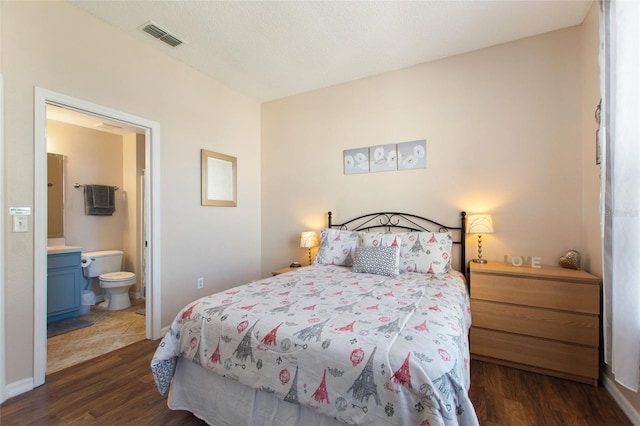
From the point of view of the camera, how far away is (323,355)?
3.83ft

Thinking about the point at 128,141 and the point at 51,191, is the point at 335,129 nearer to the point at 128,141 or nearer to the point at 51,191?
the point at 128,141

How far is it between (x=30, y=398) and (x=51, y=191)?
107 inches

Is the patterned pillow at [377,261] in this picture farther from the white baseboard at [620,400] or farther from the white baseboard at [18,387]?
the white baseboard at [18,387]

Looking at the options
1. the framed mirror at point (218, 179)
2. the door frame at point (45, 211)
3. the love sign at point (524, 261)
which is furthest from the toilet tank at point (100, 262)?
the love sign at point (524, 261)

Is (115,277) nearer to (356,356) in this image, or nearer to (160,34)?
(160,34)

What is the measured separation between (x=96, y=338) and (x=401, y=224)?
331 centimetres

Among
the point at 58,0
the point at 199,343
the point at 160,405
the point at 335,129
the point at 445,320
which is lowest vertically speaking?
the point at 160,405

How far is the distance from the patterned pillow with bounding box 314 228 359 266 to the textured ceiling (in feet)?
6.11

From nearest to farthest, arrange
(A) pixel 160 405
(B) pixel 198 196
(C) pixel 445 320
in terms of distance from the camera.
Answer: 1. (C) pixel 445 320
2. (A) pixel 160 405
3. (B) pixel 198 196

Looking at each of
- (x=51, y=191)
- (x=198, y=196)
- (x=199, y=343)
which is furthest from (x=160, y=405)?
(x=51, y=191)

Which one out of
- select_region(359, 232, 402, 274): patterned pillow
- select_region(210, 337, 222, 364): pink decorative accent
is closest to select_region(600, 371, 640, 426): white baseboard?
select_region(359, 232, 402, 274): patterned pillow

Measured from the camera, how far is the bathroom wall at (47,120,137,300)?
3719mm

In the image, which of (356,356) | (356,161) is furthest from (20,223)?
(356,161)

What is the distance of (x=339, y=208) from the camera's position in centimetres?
346
